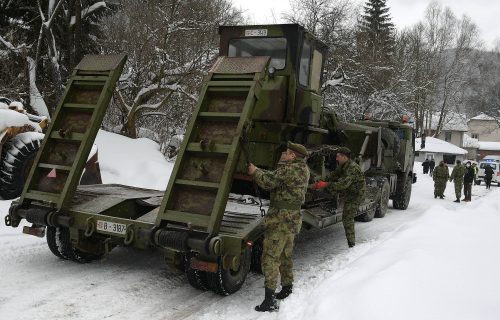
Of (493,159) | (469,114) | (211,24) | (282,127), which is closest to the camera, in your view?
(282,127)

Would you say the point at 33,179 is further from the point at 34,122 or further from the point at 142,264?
the point at 34,122

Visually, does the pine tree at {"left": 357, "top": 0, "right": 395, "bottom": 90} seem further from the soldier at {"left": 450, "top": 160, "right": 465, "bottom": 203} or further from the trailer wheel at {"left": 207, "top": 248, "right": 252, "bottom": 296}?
the trailer wheel at {"left": 207, "top": 248, "right": 252, "bottom": 296}

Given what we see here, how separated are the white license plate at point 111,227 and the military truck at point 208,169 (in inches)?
0.4

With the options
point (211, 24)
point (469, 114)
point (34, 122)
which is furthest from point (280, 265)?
point (469, 114)

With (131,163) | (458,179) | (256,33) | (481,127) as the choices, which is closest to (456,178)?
(458,179)

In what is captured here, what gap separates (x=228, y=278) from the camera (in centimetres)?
555

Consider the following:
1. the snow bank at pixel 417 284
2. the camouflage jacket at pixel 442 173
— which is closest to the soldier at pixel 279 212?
the snow bank at pixel 417 284

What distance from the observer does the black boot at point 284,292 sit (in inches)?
224

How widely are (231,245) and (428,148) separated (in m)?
51.6

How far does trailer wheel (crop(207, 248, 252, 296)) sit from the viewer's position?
5.44 m

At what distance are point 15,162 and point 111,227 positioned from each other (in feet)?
15.1

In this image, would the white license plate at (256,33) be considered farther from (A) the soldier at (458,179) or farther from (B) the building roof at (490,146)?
(B) the building roof at (490,146)

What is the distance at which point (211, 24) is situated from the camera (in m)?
16.8

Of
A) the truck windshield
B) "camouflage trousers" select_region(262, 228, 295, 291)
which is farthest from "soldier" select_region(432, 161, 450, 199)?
"camouflage trousers" select_region(262, 228, 295, 291)
